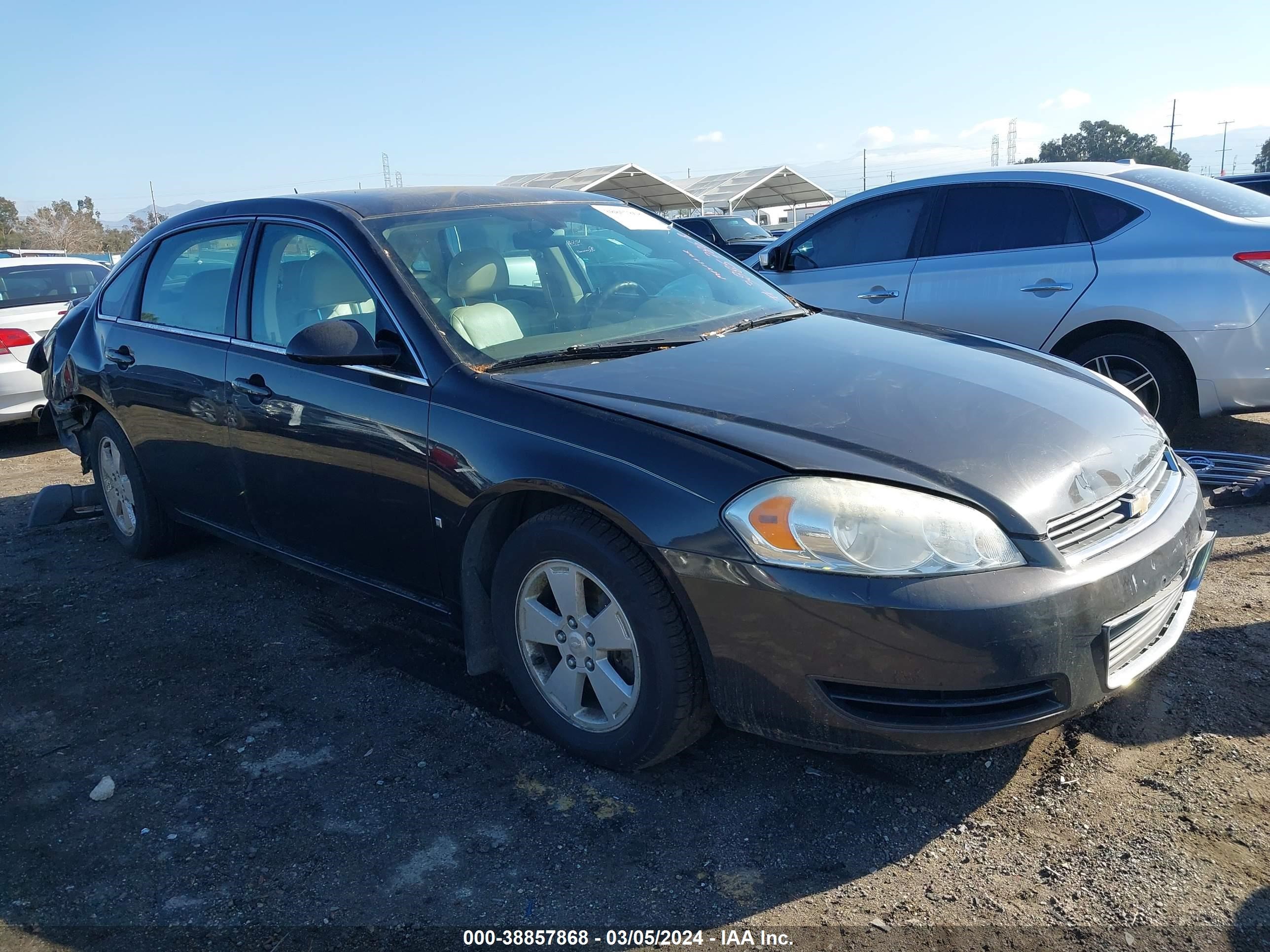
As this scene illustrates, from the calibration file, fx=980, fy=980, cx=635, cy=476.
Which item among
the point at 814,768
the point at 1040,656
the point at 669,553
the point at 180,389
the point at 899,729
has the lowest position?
the point at 814,768

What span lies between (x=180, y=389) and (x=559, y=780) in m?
2.38

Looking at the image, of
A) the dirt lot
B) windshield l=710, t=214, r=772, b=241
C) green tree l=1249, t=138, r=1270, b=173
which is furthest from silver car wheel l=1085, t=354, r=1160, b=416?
green tree l=1249, t=138, r=1270, b=173

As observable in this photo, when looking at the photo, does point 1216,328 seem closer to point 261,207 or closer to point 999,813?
point 999,813

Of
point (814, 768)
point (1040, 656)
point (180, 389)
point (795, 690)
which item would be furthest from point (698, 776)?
point (180, 389)

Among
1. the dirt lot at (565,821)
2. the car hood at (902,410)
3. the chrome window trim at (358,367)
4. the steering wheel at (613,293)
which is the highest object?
the steering wheel at (613,293)

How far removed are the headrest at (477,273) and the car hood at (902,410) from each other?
0.49 meters

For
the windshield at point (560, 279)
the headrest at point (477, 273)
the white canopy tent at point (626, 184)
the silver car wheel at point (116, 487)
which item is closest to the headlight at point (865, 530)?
the windshield at point (560, 279)

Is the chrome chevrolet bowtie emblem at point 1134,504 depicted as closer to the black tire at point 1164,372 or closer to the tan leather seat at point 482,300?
the tan leather seat at point 482,300

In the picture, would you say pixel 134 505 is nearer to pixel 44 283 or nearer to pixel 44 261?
pixel 44 283

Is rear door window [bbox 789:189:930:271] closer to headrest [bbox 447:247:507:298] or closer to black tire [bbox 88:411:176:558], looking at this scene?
headrest [bbox 447:247:507:298]

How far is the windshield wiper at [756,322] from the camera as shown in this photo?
3.41m

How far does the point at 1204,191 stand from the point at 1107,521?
393cm

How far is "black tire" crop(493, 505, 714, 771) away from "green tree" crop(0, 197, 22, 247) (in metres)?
48.8

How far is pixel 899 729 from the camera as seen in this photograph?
2.27 meters
